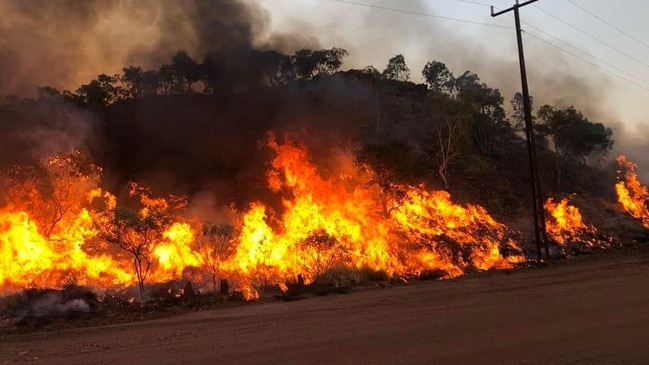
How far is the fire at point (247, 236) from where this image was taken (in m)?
19.4

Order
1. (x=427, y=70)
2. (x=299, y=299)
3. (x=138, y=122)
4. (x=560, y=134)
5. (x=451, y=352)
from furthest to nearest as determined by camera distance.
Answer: (x=427, y=70) < (x=138, y=122) < (x=560, y=134) < (x=299, y=299) < (x=451, y=352)

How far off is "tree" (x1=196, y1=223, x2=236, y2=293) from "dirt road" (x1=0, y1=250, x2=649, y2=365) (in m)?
5.09

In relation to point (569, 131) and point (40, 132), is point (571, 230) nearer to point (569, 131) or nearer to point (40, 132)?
point (569, 131)

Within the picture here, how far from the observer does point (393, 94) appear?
6781 cm

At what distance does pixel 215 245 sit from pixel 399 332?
1267cm

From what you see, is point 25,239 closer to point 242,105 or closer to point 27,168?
point 27,168

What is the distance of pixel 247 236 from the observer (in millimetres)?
22109

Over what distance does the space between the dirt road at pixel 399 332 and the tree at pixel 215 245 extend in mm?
5092

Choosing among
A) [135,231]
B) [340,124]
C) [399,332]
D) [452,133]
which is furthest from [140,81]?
[399,332]

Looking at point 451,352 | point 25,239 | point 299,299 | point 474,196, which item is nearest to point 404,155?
point 474,196

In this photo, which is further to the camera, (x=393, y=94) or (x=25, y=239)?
(x=393, y=94)

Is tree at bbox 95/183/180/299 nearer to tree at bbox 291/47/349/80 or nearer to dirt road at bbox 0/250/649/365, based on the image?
dirt road at bbox 0/250/649/365

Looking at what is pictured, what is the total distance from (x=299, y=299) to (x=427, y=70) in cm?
6045

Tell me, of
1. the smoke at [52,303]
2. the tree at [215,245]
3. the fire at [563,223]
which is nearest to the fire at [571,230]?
the fire at [563,223]
